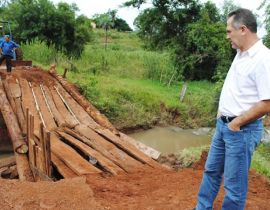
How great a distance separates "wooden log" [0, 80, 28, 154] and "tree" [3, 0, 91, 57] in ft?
35.9

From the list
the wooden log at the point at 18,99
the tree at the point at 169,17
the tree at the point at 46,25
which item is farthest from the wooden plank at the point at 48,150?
the tree at the point at 169,17

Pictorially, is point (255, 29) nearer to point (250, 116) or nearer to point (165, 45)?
point (250, 116)

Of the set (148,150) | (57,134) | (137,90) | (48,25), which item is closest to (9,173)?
(57,134)

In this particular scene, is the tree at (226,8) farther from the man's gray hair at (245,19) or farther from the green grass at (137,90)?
the man's gray hair at (245,19)

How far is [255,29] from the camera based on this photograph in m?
3.26

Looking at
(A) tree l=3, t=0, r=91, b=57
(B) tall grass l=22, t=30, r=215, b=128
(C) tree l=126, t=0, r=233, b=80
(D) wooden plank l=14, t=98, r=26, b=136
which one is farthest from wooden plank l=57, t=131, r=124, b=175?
(A) tree l=3, t=0, r=91, b=57

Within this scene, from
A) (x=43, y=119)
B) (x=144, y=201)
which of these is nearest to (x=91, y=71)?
(x=43, y=119)

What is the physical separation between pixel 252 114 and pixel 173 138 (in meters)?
9.89

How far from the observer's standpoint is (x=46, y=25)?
20.1 m

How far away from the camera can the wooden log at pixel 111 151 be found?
6.17 metres

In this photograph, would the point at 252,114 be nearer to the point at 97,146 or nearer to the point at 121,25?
the point at 97,146

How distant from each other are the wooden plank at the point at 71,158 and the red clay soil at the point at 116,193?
0.85ft

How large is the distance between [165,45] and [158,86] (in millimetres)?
6437

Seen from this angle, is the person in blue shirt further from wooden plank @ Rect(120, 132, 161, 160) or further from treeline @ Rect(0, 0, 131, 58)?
treeline @ Rect(0, 0, 131, 58)
